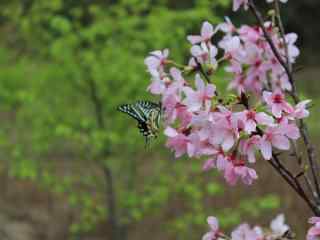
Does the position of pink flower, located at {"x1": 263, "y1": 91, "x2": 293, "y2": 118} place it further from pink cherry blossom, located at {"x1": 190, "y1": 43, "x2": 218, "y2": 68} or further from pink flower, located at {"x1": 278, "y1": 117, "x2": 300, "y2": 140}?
pink cherry blossom, located at {"x1": 190, "y1": 43, "x2": 218, "y2": 68}

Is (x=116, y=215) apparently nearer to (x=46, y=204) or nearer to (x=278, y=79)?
(x=46, y=204)

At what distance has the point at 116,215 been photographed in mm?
6355

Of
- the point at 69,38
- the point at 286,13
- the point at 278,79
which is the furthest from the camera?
the point at 286,13

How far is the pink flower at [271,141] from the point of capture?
1.63 metres

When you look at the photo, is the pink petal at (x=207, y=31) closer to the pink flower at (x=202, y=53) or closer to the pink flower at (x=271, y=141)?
the pink flower at (x=202, y=53)

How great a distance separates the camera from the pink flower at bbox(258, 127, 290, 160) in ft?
5.35

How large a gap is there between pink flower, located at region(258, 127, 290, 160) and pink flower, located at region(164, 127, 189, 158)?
0.66 ft

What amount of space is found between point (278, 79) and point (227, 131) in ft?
1.96

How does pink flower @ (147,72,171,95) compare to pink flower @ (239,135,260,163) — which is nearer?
pink flower @ (239,135,260,163)

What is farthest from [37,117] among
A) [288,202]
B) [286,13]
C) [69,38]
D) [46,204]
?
[286,13]

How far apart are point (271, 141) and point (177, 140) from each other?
0.24 m

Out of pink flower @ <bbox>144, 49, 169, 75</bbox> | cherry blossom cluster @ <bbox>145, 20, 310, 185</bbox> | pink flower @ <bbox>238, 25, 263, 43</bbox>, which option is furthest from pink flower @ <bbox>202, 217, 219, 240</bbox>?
pink flower @ <bbox>238, 25, 263, 43</bbox>

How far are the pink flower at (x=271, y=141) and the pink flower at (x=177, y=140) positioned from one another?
20cm

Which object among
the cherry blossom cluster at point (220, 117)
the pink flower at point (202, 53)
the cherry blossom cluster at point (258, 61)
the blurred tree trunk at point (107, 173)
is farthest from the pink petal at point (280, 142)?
the blurred tree trunk at point (107, 173)
